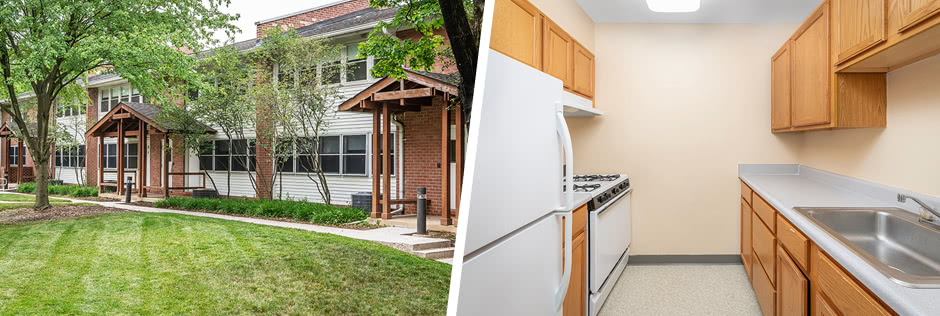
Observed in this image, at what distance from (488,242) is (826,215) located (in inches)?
81.9

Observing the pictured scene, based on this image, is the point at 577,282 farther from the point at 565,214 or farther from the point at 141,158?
the point at 141,158

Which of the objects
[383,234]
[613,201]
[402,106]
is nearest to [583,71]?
[613,201]

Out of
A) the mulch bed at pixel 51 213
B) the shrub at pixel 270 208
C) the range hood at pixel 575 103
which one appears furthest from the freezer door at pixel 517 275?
the mulch bed at pixel 51 213

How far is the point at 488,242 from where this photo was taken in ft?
4.61

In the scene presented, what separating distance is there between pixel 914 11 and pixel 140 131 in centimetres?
341

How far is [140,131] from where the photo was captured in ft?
8.27

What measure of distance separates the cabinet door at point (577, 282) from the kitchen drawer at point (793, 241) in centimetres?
101

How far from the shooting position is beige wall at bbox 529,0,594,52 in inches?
150

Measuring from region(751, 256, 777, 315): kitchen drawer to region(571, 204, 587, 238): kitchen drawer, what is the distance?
116 cm

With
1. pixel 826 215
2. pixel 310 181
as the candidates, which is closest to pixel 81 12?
pixel 310 181

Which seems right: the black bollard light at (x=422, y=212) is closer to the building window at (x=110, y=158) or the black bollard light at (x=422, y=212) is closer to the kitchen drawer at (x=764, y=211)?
the building window at (x=110, y=158)

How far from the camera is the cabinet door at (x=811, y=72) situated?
3.24 metres

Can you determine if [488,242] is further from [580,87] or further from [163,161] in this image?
[580,87]

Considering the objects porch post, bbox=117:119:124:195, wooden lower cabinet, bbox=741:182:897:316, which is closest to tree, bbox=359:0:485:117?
porch post, bbox=117:119:124:195
